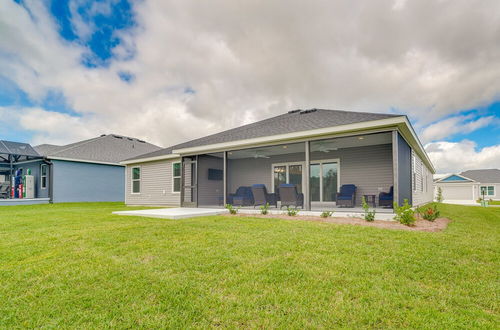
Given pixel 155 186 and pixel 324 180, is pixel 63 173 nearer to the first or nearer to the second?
pixel 155 186

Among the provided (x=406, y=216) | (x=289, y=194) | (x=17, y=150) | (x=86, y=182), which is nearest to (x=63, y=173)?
(x=86, y=182)

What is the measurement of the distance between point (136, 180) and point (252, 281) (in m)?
13.5

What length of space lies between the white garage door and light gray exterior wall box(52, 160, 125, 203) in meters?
34.5

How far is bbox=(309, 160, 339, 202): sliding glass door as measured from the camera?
11.5 m

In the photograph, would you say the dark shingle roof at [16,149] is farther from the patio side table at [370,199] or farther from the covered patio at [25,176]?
the patio side table at [370,199]

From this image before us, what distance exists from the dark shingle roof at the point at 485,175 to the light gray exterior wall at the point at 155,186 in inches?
1450

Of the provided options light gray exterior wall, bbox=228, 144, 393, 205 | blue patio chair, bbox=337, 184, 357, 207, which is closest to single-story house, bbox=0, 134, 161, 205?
light gray exterior wall, bbox=228, 144, 393, 205

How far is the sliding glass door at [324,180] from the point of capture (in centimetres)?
1149

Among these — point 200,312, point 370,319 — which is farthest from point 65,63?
point 370,319

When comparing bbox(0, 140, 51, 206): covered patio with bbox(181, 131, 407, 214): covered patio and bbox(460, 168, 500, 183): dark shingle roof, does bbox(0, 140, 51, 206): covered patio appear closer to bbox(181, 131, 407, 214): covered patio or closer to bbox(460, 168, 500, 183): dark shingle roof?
bbox(181, 131, 407, 214): covered patio

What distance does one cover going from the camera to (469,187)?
1156 inches

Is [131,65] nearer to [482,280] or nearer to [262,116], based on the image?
[262,116]

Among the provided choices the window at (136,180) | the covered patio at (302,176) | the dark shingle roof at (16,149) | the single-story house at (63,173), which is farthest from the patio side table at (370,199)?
the dark shingle roof at (16,149)

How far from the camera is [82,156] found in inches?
639
